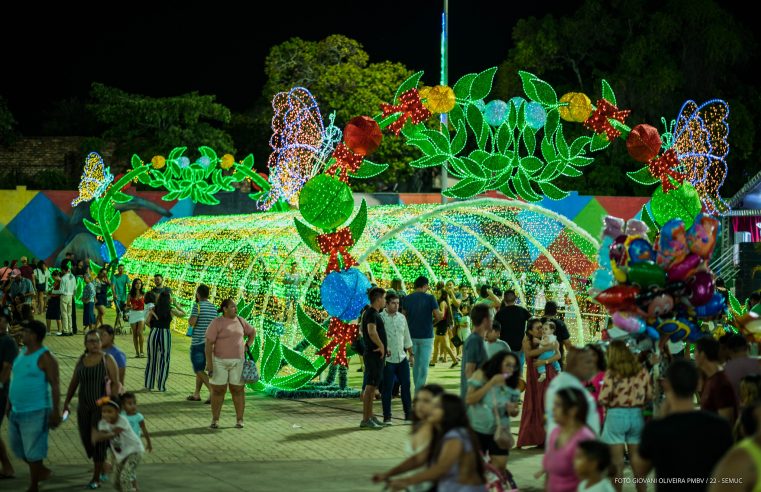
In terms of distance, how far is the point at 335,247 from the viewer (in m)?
14.2

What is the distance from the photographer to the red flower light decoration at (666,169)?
A: 15305 mm

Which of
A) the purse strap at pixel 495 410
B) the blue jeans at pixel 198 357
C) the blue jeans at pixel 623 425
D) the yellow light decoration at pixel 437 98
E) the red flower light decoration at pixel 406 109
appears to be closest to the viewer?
the purse strap at pixel 495 410

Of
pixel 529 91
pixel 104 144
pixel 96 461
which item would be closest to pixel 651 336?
pixel 96 461

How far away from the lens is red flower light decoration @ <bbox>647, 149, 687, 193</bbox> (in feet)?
50.2

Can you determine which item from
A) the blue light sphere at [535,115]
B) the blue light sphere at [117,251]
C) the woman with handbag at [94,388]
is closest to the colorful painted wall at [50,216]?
the blue light sphere at [117,251]

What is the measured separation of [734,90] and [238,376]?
33.8 metres

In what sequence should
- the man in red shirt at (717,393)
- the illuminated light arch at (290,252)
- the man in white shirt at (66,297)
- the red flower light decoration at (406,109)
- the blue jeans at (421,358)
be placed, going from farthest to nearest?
1. the man in white shirt at (66,297)
2. the illuminated light arch at (290,252)
3. the red flower light decoration at (406,109)
4. the blue jeans at (421,358)
5. the man in red shirt at (717,393)

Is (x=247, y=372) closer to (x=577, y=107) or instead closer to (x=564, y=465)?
(x=577, y=107)

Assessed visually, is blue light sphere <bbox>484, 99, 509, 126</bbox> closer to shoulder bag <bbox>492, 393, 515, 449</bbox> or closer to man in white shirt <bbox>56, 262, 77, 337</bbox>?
shoulder bag <bbox>492, 393, 515, 449</bbox>

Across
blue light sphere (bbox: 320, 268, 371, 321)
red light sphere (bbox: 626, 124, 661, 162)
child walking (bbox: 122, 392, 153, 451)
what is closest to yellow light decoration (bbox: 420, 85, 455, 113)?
blue light sphere (bbox: 320, 268, 371, 321)

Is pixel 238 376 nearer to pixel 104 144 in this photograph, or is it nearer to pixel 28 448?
pixel 28 448

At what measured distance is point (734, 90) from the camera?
4178cm

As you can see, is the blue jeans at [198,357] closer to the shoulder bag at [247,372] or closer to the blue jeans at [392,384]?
the shoulder bag at [247,372]

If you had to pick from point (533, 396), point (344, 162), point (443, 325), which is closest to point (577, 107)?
point (344, 162)
